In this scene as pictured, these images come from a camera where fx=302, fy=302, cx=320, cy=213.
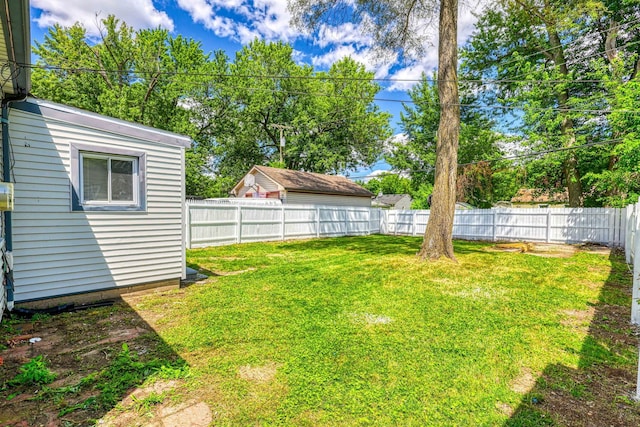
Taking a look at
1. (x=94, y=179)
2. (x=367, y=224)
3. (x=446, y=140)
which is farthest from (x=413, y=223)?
(x=94, y=179)

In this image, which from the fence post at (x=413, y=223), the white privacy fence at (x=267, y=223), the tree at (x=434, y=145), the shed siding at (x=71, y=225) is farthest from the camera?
the tree at (x=434, y=145)

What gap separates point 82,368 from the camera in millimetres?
2598

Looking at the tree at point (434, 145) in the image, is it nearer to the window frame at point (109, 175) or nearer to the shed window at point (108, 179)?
the window frame at point (109, 175)

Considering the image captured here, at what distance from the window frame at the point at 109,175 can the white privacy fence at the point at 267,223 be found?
5022 mm

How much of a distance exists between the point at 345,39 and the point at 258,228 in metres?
7.27

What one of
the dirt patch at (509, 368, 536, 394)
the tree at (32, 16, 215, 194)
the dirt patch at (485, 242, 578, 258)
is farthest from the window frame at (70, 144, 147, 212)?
the tree at (32, 16, 215, 194)

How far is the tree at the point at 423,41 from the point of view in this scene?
702 cm

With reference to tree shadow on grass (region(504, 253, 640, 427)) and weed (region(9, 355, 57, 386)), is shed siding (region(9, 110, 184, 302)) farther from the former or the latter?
tree shadow on grass (region(504, 253, 640, 427))

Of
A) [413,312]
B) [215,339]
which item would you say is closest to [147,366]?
[215,339]

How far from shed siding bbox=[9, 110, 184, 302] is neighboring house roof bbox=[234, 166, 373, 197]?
36.7 feet

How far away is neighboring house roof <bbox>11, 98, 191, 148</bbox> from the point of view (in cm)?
388

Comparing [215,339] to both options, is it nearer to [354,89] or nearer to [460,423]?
[460,423]

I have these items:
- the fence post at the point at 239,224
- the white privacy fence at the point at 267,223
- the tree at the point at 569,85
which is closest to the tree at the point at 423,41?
the tree at the point at 569,85

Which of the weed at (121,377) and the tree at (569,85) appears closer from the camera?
the weed at (121,377)
